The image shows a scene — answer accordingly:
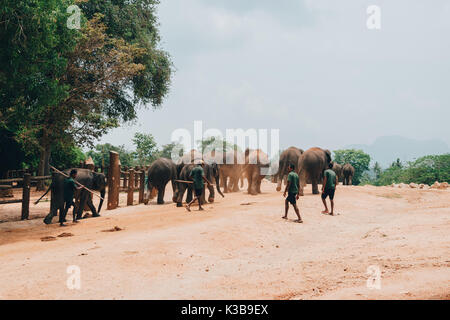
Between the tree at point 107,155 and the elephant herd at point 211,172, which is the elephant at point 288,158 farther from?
the tree at point 107,155

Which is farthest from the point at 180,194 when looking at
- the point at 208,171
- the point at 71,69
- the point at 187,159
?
the point at 71,69

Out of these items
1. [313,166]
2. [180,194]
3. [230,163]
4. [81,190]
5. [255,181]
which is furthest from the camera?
[230,163]

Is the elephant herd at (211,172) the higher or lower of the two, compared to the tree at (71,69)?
lower

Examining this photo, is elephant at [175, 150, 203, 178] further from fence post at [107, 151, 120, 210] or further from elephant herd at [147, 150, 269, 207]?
fence post at [107, 151, 120, 210]

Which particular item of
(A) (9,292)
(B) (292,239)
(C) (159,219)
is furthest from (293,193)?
(A) (9,292)

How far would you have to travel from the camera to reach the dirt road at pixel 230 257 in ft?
17.6

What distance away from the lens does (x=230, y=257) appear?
767 cm

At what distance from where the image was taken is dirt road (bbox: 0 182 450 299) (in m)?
5.38

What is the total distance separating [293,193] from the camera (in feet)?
37.3

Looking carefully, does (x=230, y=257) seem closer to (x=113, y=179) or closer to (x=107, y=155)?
(x=113, y=179)

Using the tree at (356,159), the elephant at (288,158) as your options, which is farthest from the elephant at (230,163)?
the tree at (356,159)

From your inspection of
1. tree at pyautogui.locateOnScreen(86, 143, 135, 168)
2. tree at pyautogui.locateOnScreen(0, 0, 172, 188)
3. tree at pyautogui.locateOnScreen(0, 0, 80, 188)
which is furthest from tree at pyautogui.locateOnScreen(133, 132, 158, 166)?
tree at pyautogui.locateOnScreen(0, 0, 80, 188)
